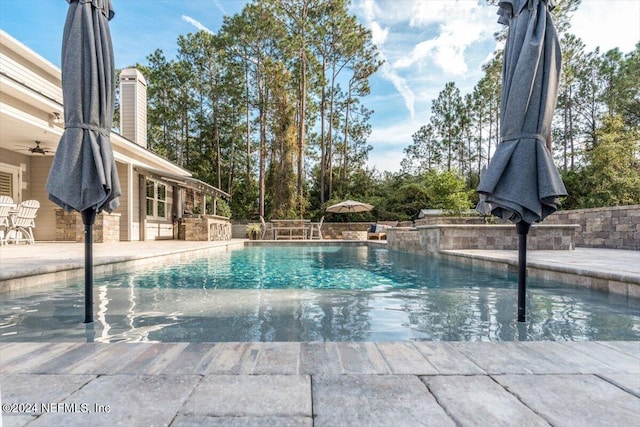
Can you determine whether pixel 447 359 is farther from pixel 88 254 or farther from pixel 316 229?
pixel 316 229

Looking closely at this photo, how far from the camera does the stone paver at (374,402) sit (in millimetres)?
1139

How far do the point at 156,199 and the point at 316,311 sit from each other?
12.3 metres

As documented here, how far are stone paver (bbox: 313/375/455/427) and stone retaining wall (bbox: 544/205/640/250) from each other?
9.67 m

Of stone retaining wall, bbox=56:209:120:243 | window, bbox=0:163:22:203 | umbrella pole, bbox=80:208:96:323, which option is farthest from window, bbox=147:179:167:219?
umbrella pole, bbox=80:208:96:323

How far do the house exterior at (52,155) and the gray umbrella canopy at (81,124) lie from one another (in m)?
5.77

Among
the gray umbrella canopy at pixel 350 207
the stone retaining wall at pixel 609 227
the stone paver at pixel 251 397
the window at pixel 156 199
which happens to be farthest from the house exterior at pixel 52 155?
the stone retaining wall at pixel 609 227

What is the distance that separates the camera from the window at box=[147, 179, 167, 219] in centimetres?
1325

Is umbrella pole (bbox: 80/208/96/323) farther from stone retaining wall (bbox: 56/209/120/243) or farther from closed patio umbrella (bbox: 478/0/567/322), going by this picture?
stone retaining wall (bbox: 56/209/120/243)

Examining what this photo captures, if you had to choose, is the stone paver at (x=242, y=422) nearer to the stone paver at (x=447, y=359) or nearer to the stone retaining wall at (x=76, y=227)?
the stone paver at (x=447, y=359)

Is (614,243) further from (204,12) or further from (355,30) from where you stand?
(204,12)

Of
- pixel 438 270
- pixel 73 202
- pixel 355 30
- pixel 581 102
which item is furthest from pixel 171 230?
pixel 581 102

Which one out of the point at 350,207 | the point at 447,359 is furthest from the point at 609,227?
the point at 447,359

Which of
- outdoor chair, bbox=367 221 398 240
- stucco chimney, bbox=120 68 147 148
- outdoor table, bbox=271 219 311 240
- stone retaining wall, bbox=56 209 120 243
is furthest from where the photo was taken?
outdoor table, bbox=271 219 311 240

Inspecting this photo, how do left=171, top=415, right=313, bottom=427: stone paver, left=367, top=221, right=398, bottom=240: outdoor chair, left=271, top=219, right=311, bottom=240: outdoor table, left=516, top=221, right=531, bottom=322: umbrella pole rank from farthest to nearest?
1. left=271, top=219, right=311, bottom=240: outdoor table
2. left=367, top=221, right=398, bottom=240: outdoor chair
3. left=516, top=221, right=531, bottom=322: umbrella pole
4. left=171, top=415, right=313, bottom=427: stone paver
